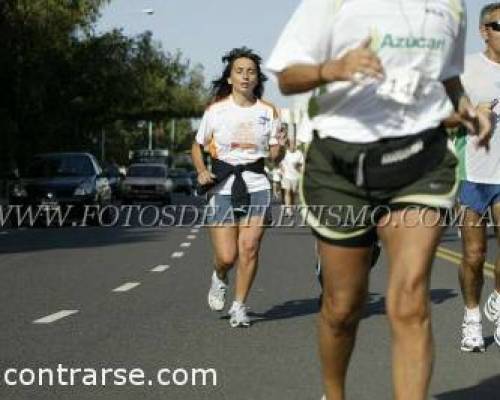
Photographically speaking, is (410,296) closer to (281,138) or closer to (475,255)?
(475,255)

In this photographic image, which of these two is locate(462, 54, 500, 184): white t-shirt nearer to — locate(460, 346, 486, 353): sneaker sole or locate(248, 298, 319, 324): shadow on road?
locate(460, 346, 486, 353): sneaker sole

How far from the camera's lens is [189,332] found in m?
8.30

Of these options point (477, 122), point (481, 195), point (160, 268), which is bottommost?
point (160, 268)

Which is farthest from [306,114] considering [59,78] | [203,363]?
[59,78]

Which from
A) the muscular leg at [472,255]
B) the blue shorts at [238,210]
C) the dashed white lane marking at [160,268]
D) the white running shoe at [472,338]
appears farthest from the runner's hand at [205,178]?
the dashed white lane marking at [160,268]

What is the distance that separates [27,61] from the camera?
42938 mm

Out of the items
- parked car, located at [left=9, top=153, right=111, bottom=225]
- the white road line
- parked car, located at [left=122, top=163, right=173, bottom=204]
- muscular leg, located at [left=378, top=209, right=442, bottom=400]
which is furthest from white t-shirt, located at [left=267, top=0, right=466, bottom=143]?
parked car, located at [left=122, top=163, right=173, bottom=204]

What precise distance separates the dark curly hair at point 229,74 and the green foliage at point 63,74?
1177 inches

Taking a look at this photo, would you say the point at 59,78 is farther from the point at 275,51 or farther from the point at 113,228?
the point at 275,51

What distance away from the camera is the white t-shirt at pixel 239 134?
884 centimetres

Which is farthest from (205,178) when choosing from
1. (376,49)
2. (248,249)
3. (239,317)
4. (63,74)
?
(63,74)

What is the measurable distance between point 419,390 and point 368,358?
297cm

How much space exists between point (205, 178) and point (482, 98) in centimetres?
238

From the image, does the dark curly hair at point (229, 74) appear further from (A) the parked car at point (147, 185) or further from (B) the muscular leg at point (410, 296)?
(A) the parked car at point (147, 185)
